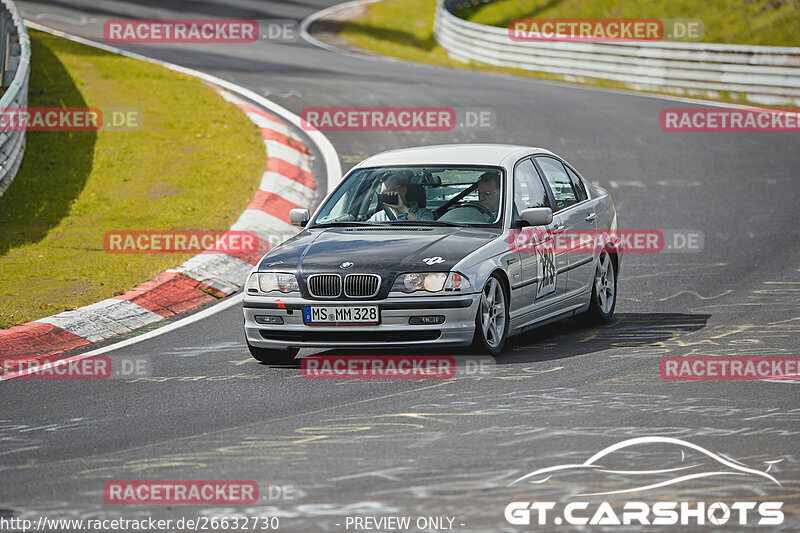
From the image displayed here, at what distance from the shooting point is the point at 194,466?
6.27m

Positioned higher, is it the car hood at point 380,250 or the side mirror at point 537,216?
the side mirror at point 537,216

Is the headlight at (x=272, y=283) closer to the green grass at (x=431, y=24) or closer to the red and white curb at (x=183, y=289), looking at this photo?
the red and white curb at (x=183, y=289)

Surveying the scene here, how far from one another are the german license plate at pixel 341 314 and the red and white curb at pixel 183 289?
86.6 inches

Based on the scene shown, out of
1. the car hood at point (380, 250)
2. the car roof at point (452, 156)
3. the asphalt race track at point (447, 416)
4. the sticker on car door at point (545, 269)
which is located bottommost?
the asphalt race track at point (447, 416)

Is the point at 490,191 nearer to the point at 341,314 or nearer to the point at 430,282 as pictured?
the point at 430,282

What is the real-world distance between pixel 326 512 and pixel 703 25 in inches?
1178

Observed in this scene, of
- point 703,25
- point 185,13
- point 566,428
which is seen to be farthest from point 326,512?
point 185,13

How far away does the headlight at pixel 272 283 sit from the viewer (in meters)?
8.70

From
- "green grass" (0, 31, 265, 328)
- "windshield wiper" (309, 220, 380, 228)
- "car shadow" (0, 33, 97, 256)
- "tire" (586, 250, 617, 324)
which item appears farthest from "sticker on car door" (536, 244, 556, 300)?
"car shadow" (0, 33, 97, 256)

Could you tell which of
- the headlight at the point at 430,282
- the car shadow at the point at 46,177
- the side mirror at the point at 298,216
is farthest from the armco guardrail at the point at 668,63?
the headlight at the point at 430,282

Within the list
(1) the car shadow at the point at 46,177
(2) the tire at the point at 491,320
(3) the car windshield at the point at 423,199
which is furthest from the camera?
(1) the car shadow at the point at 46,177

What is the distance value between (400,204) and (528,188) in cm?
103

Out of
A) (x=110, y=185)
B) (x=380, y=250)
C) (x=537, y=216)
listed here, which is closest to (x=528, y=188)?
(x=537, y=216)

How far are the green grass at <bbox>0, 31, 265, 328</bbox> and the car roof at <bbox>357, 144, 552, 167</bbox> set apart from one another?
278 centimetres
